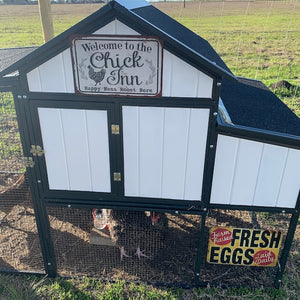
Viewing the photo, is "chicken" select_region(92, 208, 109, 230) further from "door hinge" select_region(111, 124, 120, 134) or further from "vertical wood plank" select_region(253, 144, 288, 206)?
"vertical wood plank" select_region(253, 144, 288, 206)

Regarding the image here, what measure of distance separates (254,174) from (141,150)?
134cm

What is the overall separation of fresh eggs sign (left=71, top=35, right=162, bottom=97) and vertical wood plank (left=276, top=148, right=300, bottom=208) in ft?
5.51

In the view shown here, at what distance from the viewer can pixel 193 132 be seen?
11.4 ft

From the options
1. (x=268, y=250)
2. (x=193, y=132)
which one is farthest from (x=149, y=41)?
(x=268, y=250)

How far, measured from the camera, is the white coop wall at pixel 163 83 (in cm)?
316

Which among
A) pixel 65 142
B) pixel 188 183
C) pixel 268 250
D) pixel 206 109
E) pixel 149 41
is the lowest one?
pixel 268 250

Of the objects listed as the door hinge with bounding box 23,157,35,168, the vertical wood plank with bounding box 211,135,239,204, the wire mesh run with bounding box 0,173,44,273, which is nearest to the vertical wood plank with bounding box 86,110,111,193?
the door hinge with bounding box 23,157,35,168

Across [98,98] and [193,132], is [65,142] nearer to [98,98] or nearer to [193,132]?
[98,98]

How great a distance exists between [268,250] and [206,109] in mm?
2176

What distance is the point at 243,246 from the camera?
4191mm

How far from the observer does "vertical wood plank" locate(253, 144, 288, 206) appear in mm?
3553

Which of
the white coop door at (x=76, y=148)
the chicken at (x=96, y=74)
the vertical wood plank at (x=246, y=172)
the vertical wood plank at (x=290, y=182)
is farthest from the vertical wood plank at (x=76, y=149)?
the vertical wood plank at (x=290, y=182)

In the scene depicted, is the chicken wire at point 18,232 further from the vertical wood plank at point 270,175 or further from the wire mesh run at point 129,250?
the vertical wood plank at point 270,175

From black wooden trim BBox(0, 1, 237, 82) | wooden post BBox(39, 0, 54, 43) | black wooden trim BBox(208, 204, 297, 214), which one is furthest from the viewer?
wooden post BBox(39, 0, 54, 43)
